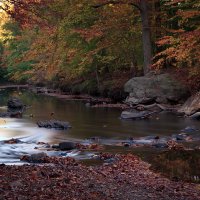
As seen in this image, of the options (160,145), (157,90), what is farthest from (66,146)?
(157,90)

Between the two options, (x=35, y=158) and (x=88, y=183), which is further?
(x=35, y=158)

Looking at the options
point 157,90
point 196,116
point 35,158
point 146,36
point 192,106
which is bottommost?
point 35,158

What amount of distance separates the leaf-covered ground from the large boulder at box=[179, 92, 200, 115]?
39.0ft

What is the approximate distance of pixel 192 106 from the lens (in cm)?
2348

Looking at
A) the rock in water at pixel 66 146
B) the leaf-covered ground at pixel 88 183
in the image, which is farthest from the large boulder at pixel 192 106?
the leaf-covered ground at pixel 88 183

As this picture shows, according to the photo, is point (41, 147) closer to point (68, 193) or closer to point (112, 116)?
point (68, 193)

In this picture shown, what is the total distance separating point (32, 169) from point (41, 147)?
4131 mm

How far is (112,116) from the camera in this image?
925 inches

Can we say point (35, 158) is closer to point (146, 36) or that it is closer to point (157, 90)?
point (157, 90)

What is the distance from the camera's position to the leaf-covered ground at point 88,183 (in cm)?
834

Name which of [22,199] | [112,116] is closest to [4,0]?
[22,199]

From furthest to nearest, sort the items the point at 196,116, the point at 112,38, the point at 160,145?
the point at 112,38
the point at 196,116
the point at 160,145

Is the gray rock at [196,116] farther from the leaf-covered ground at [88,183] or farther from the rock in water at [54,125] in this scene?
the leaf-covered ground at [88,183]

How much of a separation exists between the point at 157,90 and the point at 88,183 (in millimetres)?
18130
